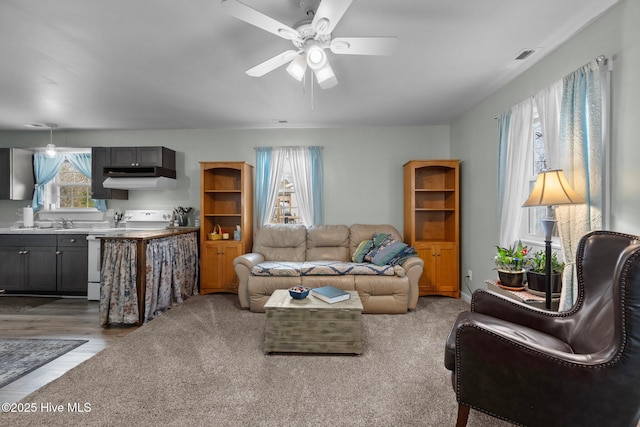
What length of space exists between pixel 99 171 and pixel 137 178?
0.66 meters

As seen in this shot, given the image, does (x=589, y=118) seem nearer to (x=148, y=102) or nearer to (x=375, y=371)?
(x=375, y=371)

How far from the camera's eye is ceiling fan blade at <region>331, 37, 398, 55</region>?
178 cm

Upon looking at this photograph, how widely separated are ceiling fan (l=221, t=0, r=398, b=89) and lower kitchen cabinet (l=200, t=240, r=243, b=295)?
2708mm

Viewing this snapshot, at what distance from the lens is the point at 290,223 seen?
4676mm

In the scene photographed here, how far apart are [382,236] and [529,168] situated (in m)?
1.84

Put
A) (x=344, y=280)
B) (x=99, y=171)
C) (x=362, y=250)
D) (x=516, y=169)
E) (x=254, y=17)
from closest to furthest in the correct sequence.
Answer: (x=254, y=17) < (x=516, y=169) < (x=344, y=280) < (x=362, y=250) < (x=99, y=171)

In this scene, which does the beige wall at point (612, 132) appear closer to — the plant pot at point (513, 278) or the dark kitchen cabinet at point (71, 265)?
the plant pot at point (513, 278)

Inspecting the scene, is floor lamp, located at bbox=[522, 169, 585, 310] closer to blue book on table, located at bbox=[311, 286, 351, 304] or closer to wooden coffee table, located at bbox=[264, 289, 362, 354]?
wooden coffee table, located at bbox=[264, 289, 362, 354]

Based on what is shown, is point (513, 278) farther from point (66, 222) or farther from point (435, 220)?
point (66, 222)

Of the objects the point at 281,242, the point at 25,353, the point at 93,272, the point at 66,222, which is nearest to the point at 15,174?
the point at 66,222

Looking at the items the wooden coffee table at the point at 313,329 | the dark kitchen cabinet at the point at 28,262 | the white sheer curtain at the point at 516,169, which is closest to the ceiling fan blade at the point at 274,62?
the wooden coffee table at the point at 313,329

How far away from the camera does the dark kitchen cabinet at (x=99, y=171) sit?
14.6 ft

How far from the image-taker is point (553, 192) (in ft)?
6.51

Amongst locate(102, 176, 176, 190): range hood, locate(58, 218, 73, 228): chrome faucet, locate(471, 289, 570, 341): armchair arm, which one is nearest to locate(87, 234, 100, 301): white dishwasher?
locate(102, 176, 176, 190): range hood
